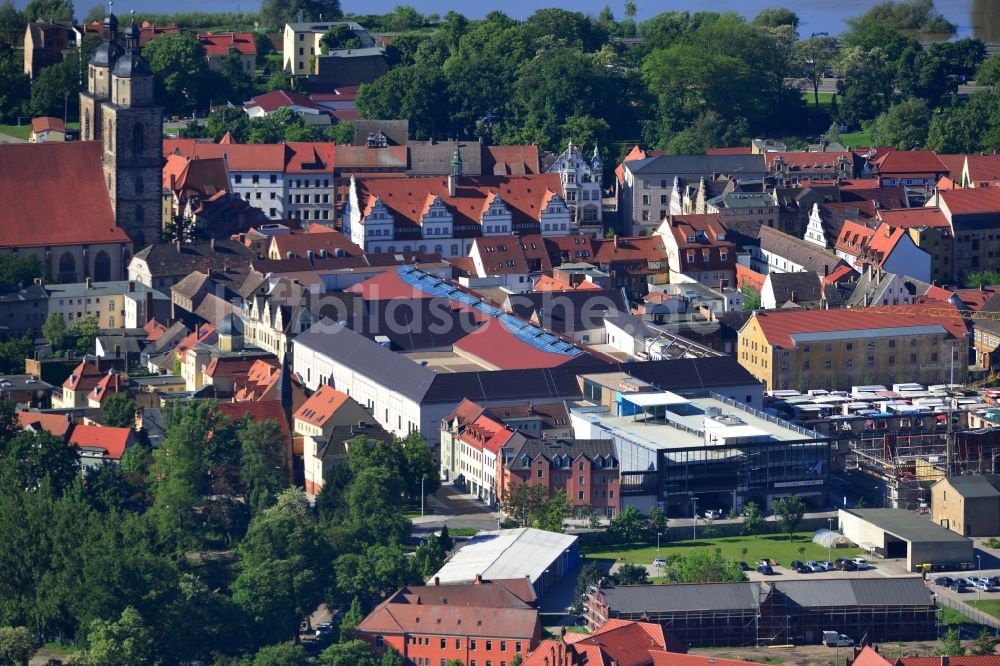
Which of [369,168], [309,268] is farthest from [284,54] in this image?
[309,268]

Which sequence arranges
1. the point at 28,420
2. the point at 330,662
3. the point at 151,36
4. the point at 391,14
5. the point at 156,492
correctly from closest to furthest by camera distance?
the point at 330,662 → the point at 156,492 → the point at 28,420 → the point at 151,36 → the point at 391,14

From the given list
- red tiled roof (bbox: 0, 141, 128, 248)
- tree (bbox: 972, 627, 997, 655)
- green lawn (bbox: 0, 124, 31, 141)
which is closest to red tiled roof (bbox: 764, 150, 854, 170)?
red tiled roof (bbox: 0, 141, 128, 248)

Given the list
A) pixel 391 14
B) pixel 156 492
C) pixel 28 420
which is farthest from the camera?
pixel 391 14

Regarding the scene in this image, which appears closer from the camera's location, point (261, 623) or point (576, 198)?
point (261, 623)

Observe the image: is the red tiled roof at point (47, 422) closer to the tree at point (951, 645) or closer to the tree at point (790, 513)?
the tree at point (790, 513)

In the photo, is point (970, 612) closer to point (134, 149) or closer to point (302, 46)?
point (134, 149)

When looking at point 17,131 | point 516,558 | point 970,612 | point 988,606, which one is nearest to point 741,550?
point 516,558

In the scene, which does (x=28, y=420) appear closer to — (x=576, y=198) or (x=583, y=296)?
(x=583, y=296)
